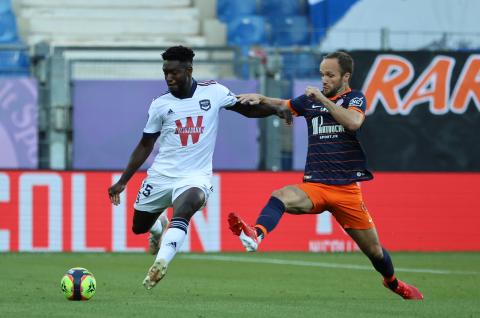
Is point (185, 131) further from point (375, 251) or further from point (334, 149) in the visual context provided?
point (375, 251)

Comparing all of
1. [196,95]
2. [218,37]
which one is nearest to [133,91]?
[218,37]

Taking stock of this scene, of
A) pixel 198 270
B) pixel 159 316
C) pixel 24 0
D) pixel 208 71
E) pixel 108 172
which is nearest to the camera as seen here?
pixel 159 316

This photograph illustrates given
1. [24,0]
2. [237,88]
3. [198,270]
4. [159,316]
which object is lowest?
[198,270]

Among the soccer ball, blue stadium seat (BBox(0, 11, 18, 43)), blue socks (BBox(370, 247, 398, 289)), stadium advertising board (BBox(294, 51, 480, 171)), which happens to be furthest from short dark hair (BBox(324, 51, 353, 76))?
blue stadium seat (BBox(0, 11, 18, 43))

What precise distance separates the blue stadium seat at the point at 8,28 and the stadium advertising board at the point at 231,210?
425cm

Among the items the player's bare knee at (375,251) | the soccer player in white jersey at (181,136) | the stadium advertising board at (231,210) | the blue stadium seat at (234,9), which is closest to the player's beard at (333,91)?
the soccer player in white jersey at (181,136)

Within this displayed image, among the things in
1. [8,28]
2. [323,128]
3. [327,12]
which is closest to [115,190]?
[323,128]

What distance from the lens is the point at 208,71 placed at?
2075 centimetres

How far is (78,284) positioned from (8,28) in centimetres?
1279

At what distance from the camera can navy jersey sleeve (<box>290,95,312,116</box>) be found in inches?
415

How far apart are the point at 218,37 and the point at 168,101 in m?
12.8

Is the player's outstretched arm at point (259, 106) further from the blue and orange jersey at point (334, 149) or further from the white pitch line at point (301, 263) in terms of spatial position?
the white pitch line at point (301, 263)

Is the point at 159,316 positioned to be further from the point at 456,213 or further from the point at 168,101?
the point at 456,213

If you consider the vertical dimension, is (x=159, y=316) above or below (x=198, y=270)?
above
